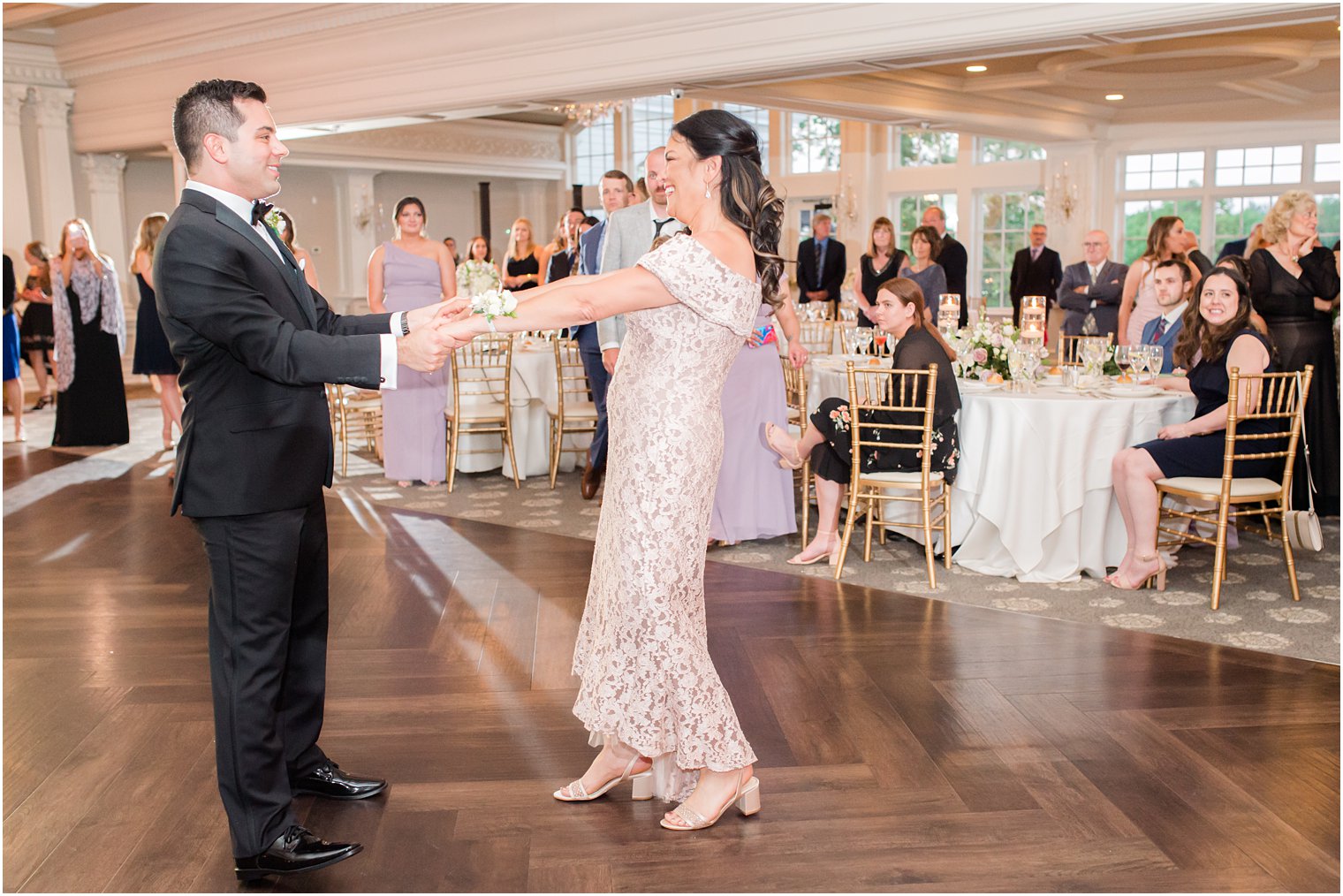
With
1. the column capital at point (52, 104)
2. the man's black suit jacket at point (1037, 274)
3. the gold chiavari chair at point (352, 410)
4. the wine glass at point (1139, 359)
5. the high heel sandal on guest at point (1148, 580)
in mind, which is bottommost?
the high heel sandal on guest at point (1148, 580)

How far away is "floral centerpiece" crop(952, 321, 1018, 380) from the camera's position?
5.53 metres

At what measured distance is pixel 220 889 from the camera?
8.26ft

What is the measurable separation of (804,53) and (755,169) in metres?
4.97

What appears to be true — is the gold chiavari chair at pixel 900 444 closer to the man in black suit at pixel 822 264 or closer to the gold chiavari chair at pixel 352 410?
the gold chiavari chair at pixel 352 410

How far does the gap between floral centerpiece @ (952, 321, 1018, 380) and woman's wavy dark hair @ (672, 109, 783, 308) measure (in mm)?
3125

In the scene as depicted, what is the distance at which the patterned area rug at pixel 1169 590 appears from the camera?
14.2 feet

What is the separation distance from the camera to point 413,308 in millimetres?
7199

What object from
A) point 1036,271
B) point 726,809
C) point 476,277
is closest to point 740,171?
point 726,809

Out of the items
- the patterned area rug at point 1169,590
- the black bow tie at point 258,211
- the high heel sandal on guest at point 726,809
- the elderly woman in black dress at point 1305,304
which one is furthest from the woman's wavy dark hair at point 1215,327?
the black bow tie at point 258,211

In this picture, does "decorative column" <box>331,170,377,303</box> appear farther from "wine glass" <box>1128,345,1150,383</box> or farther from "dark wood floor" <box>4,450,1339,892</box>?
"wine glass" <box>1128,345,1150,383</box>

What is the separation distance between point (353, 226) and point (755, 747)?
15362mm

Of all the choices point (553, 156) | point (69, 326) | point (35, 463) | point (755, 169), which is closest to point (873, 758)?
point (755, 169)

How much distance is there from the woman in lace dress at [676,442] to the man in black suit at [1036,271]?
387 inches

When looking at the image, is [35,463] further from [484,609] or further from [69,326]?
Result: [484,609]
